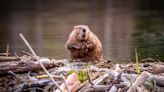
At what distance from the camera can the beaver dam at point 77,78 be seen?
5824 millimetres

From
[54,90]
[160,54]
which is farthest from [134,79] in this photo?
[160,54]

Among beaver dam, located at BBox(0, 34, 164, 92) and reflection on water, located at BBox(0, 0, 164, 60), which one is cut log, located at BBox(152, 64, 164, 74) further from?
reflection on water, located at BBox(0, 0, 164, 60)

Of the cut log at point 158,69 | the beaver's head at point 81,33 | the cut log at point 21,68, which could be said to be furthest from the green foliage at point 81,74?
the beaver's head at point 81,33

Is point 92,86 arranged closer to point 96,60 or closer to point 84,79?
point 84,79

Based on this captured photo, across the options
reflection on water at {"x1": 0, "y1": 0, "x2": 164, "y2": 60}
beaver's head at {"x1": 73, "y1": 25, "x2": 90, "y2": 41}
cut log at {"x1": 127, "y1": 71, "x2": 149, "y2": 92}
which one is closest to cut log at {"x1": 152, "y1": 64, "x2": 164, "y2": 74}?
cut log at {"x1": 127, "y1": 71, "x2": 149, "y2": 92}

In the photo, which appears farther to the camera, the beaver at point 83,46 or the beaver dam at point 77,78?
the beaver at point 83,46

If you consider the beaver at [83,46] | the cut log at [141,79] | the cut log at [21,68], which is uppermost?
the beaver at [83,46]

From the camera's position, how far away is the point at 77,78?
6141mm

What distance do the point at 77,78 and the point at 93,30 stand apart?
12820 mm

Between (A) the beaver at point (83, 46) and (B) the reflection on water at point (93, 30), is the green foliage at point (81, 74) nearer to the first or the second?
(A) the beaver at point (83, 46)

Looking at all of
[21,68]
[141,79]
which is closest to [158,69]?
[141,79]

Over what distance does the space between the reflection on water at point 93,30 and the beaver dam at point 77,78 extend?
2742 millimetres

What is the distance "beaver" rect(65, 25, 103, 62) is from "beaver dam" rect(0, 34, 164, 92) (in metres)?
1.01

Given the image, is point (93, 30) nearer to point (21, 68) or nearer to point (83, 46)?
point (83, 46)
